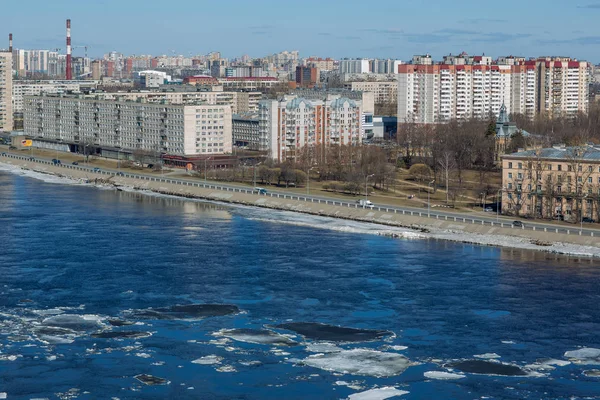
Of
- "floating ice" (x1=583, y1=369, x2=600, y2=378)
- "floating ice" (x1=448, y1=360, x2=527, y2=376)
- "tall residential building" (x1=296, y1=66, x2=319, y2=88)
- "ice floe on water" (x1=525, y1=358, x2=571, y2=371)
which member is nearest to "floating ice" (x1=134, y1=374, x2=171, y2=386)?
"floating ice" (x1=448, y1=360, x2=527, y2=376)

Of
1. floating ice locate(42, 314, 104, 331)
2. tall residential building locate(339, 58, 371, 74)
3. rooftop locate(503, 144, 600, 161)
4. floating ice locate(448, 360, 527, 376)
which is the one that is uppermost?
tall residential building locate(339, 58, 371, 74)

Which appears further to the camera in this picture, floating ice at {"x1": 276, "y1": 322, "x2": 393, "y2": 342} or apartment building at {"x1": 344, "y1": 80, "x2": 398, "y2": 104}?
apartment building at {"x1": 344, "y1": 80, "x2": 398, "y2": 104}

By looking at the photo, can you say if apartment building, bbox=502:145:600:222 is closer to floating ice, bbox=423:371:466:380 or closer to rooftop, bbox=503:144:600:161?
rooftop, bbox=503:144:600:161

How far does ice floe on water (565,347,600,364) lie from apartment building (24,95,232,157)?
34.9 metres

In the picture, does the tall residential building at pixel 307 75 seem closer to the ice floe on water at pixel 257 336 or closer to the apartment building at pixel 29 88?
the apartment building at pixel 29 88

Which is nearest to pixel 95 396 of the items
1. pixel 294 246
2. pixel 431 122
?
pixel 294 246

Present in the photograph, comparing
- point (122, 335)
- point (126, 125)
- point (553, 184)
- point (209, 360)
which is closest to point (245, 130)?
point (126, 125)

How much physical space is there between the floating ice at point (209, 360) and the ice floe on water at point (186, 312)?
291 cm

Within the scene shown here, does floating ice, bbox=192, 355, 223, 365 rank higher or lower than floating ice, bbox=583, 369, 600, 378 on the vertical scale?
higher

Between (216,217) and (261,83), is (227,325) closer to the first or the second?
(216,217)

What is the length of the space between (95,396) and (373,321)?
6.85 metres

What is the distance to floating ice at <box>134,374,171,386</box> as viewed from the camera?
57.7ft

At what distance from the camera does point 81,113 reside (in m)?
62.1

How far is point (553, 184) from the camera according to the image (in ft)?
114
